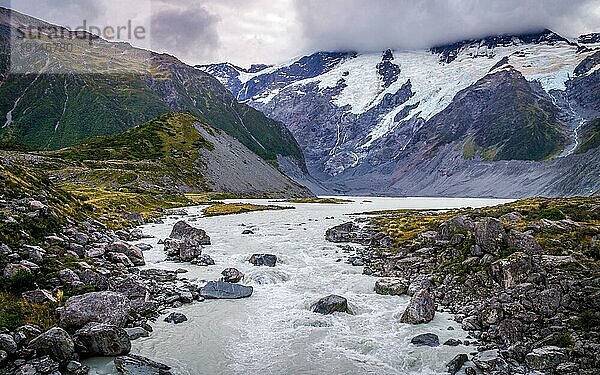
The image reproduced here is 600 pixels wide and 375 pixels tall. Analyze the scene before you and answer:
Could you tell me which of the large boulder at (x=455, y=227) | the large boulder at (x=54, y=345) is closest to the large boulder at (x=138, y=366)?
the large boulder at (x=54, y=345)

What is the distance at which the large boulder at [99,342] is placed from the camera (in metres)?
17.8

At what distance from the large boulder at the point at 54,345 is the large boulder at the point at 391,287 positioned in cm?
1805

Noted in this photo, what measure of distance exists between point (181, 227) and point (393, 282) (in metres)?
25.7

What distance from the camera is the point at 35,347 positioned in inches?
656

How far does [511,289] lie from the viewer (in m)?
23.5

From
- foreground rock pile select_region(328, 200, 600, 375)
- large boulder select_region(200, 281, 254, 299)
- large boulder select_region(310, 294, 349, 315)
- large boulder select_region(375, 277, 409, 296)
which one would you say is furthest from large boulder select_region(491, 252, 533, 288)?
large boulder select_region(200, 281, 254, 299)

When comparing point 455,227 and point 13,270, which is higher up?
point 455,227

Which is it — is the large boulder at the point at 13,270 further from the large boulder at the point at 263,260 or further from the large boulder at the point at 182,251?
the large boulder at the point at 263,260

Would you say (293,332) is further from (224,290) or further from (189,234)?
(189,234)

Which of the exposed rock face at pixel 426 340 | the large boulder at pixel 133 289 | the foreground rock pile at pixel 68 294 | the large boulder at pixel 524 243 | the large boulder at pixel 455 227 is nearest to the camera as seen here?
the foreground rock pile at pixel 68 294

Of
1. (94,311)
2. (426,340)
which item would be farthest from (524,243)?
(94,311)

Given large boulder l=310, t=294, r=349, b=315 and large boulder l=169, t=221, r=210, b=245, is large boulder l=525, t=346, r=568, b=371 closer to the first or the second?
large boulder l=310, t=294, r=349, b=315

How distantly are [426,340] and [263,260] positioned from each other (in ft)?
59.1

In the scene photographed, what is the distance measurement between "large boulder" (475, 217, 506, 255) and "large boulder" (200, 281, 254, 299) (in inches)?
599
